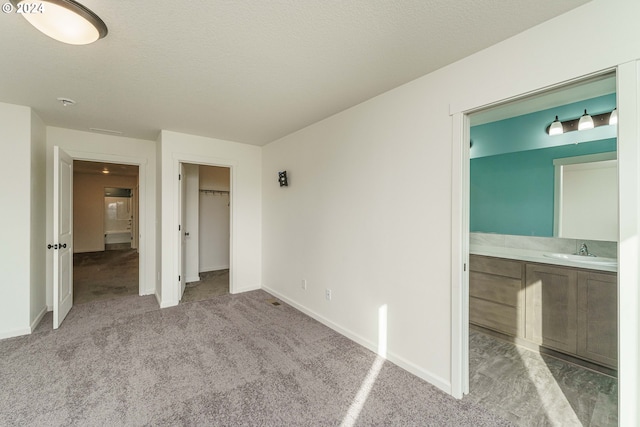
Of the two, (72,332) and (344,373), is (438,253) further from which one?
(72,332)

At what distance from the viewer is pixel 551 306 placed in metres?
2.48

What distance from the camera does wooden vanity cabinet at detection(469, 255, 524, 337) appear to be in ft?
8.79

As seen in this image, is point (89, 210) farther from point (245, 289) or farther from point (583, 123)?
point (583, 123)

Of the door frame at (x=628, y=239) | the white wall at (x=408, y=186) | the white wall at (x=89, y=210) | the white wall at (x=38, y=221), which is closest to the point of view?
the door frame at (x=628, y=239)

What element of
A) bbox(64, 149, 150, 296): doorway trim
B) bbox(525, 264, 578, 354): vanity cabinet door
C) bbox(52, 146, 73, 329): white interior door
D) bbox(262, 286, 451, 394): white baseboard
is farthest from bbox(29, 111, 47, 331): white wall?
bbox(525, 264, 578, 354): vanity cabinet door

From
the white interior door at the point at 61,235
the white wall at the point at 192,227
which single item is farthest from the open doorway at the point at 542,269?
the white wall at the point at 192,227

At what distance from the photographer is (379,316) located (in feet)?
8.33

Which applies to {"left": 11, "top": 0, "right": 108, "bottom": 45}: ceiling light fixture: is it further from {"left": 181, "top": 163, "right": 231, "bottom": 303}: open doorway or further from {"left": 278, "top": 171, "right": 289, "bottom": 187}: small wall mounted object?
{"left": 181, "top": 163, "right": 231, "bottom": 303}: open doorway

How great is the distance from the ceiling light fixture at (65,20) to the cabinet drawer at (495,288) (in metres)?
3.73

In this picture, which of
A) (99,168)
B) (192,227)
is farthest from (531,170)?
(99,168)

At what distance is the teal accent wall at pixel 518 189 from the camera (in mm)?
2908

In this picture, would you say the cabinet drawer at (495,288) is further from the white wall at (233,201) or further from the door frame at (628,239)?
the white wall at (233,201)

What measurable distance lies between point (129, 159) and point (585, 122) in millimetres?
5648

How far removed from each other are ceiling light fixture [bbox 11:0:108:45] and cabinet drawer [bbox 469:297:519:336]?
3.88 metres
